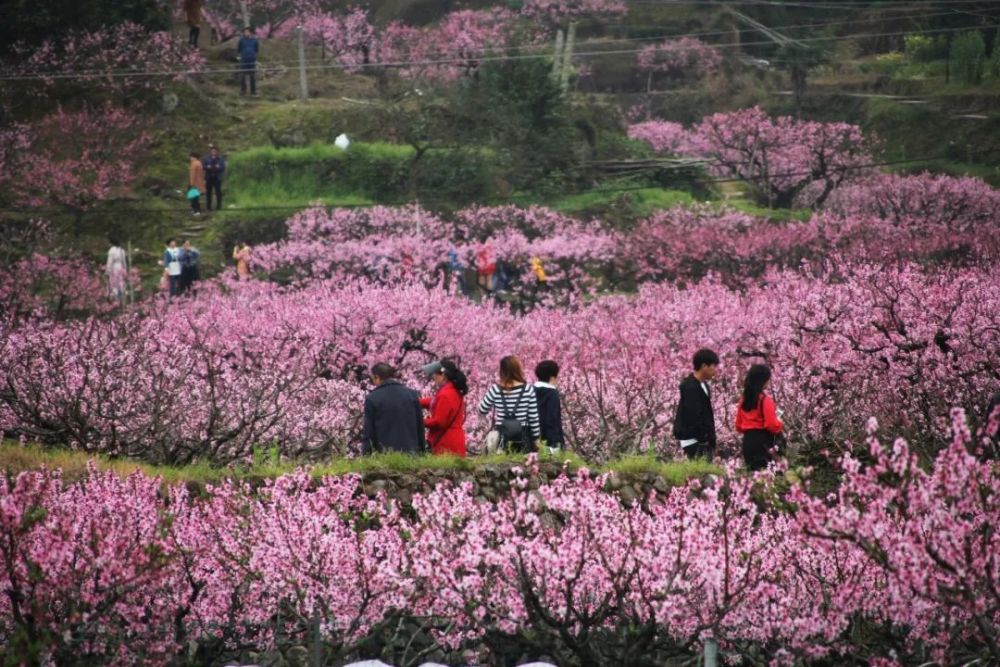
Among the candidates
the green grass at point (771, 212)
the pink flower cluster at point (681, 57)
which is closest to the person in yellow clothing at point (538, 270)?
the green grass at point (771, 212)

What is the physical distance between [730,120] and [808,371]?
3471cm

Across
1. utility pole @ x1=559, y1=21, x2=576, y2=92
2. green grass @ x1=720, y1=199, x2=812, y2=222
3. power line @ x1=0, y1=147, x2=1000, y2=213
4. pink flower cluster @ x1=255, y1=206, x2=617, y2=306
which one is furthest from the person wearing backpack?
utility pole @ x1=559, y1=21, x2=576, y2=92

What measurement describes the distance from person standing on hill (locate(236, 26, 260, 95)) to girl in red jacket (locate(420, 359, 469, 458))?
35.1 metres

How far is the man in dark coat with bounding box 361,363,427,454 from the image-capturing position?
45.8ft

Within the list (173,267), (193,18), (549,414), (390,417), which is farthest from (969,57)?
(390,417)

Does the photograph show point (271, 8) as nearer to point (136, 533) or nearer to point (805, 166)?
point (805, 166)

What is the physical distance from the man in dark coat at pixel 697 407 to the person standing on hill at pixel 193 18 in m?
38.3

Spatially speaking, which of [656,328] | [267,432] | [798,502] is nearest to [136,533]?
[798,502]

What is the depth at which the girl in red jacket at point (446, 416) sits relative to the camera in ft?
46.9

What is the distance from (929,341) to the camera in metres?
18.2

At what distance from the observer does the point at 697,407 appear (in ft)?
46.1

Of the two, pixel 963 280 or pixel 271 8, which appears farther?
pixel 271 8

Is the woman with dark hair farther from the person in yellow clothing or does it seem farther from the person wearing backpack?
the person in yellow clothing

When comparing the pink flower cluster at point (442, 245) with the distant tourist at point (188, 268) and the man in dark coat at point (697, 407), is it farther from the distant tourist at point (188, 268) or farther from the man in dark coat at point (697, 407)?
the man in dark coat at point (697, 407)
